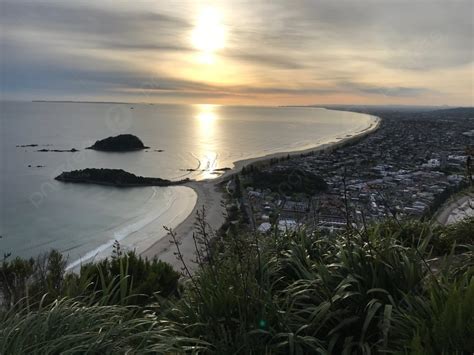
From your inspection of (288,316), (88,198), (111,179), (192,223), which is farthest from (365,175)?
(288,316)

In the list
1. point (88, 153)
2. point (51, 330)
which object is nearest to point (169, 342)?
point (51, 330)

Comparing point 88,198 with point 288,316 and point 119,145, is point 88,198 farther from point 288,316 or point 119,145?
point 288,316

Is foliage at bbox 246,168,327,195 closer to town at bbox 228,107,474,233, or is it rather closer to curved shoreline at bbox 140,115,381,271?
town at bbox 228,107,474,233

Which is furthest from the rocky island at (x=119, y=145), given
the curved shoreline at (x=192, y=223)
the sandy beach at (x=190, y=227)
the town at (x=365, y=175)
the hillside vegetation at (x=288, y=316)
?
the hillside vegetation at (x=288, y=316)

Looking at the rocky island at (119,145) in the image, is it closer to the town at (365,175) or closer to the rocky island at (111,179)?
the rocky island at (111,179)

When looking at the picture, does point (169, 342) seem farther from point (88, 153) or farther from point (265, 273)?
point (88, 153)

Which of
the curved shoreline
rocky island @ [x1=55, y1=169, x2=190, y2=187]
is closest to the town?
the curved shoreline

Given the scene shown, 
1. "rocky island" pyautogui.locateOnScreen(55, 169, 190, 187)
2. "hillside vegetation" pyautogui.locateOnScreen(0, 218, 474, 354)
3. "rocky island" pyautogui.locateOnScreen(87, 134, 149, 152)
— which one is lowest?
"rocky island" pyautogui.locateOnScreen(87, 134, 149, 152)

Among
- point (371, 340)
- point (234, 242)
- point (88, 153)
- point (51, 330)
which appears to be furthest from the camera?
point (88, 153)
